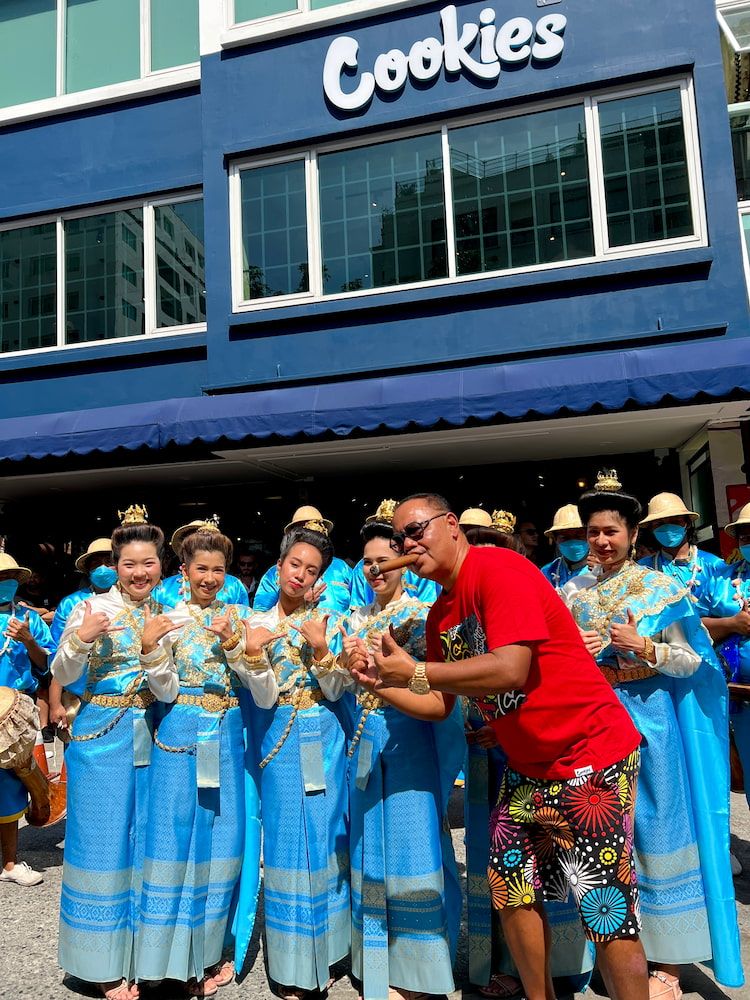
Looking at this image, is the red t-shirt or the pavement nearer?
the red t-shirt

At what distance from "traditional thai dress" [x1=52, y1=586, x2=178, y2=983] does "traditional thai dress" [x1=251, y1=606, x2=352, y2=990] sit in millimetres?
515

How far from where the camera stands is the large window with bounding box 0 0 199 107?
943 centimetres

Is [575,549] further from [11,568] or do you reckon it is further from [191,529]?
[11,568]

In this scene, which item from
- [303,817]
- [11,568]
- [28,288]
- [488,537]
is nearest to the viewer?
[303,817]

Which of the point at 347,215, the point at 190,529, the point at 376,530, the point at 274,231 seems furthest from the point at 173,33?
the point at 376,530

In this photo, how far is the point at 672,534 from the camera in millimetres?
5332

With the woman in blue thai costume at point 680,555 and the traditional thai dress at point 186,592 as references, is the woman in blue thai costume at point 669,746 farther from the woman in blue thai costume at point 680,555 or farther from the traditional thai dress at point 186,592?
the traditional thai dress at point 186,592

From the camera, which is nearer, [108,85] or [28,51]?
[108,85]

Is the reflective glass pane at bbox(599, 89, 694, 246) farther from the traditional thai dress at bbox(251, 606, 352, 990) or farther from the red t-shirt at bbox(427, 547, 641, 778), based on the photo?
the red t-shirt at bbox(427, 547, 641, 778)

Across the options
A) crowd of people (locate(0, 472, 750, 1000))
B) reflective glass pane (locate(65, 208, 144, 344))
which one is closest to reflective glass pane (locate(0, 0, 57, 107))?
reflective glass pane (locate(65, 208, 144, 344))

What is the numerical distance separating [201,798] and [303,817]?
456 mm

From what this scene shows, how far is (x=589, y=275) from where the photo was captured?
7590 millimetres

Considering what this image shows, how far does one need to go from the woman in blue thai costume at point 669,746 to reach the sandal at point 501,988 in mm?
534

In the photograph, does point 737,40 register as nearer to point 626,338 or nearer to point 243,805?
point 626,338
